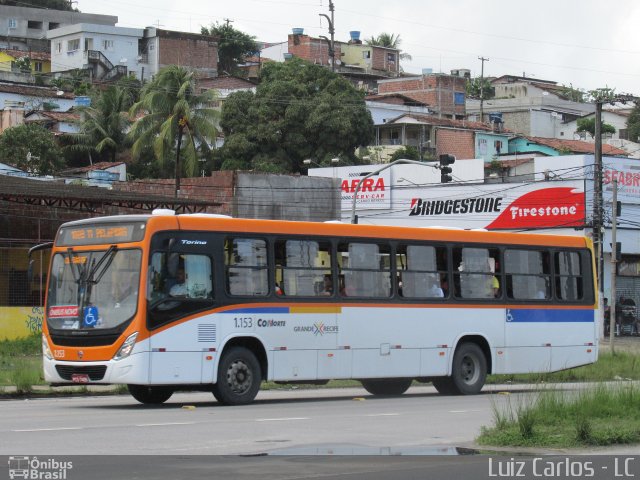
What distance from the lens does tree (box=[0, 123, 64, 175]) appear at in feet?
229

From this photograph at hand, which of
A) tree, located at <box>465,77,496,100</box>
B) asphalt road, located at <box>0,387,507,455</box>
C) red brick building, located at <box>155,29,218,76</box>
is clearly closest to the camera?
asphalt road, located at <box>0,387,507,455</box>

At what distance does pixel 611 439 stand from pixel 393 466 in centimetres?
309

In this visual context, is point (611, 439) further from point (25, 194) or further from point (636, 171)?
point (636, 171)

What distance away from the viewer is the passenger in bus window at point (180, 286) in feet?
63.3

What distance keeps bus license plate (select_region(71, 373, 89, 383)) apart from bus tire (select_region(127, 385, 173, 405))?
5.48 feet

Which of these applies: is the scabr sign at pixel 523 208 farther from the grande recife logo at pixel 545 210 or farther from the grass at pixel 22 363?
the grass at pixel 22 363

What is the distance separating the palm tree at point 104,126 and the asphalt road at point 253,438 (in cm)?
5881

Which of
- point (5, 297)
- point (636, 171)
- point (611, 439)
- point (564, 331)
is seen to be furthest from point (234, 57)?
point (611, 439)

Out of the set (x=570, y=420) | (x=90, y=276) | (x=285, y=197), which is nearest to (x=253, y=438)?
(x=570, y=420)

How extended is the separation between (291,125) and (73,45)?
4491cm

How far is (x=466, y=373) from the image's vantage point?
24.2 m

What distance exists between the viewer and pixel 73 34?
110 metres

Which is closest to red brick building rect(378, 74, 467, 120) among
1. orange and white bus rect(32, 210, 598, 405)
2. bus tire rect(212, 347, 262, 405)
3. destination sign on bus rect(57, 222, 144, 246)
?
orange and white bus rect(32, 210, 598, 405)

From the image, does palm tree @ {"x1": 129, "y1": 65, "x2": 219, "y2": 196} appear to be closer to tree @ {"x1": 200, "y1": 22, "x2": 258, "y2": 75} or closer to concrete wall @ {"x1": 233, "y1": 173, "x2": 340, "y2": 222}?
concrete wall @ {"x1": 233, "y1": 173, "x2": 340, "y2": 222}
